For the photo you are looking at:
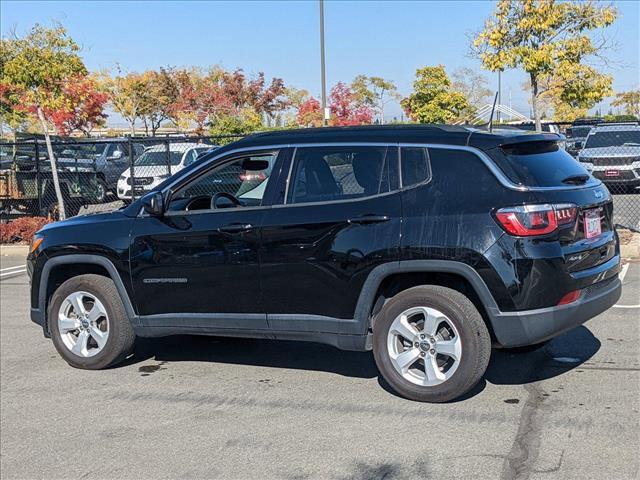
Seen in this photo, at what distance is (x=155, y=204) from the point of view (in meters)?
5.60

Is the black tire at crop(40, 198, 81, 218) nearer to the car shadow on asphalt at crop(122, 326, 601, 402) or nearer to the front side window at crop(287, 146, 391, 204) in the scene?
the car shadow on asphalt at crop(122, 326, 601, 402)

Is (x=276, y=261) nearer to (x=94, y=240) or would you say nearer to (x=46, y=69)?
(x=94, y=240)

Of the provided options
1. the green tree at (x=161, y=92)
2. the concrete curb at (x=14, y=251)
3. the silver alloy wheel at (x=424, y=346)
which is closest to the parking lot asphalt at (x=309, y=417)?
the silver alloy wheel at (x=424, y=346)

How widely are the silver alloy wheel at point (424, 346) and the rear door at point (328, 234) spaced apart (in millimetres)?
340

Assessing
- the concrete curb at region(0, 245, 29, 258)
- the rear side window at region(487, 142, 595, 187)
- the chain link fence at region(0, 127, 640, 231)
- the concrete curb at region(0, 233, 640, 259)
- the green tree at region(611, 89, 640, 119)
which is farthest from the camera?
the green tree at region(611, 89, 640, 119)

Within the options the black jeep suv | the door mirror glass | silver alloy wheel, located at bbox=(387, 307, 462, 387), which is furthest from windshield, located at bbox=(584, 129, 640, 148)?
silver alloy wheel, located at bbox=(387, 307, 462, 387)

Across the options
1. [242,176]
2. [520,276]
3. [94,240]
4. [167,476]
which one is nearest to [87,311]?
[94,240]

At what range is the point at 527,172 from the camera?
4789mm

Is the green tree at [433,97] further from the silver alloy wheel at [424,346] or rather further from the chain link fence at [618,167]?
the silver alloy wheel at [424,346]

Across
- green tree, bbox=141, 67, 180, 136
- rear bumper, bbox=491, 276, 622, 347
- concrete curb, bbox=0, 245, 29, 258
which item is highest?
green tree, bbox=141, 67, 180, 136

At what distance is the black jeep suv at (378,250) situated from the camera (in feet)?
A: 15.2

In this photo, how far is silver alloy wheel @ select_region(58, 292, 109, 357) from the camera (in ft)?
19.8

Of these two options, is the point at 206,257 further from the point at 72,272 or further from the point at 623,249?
the point at 623,249

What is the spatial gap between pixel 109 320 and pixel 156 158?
1584 cm
